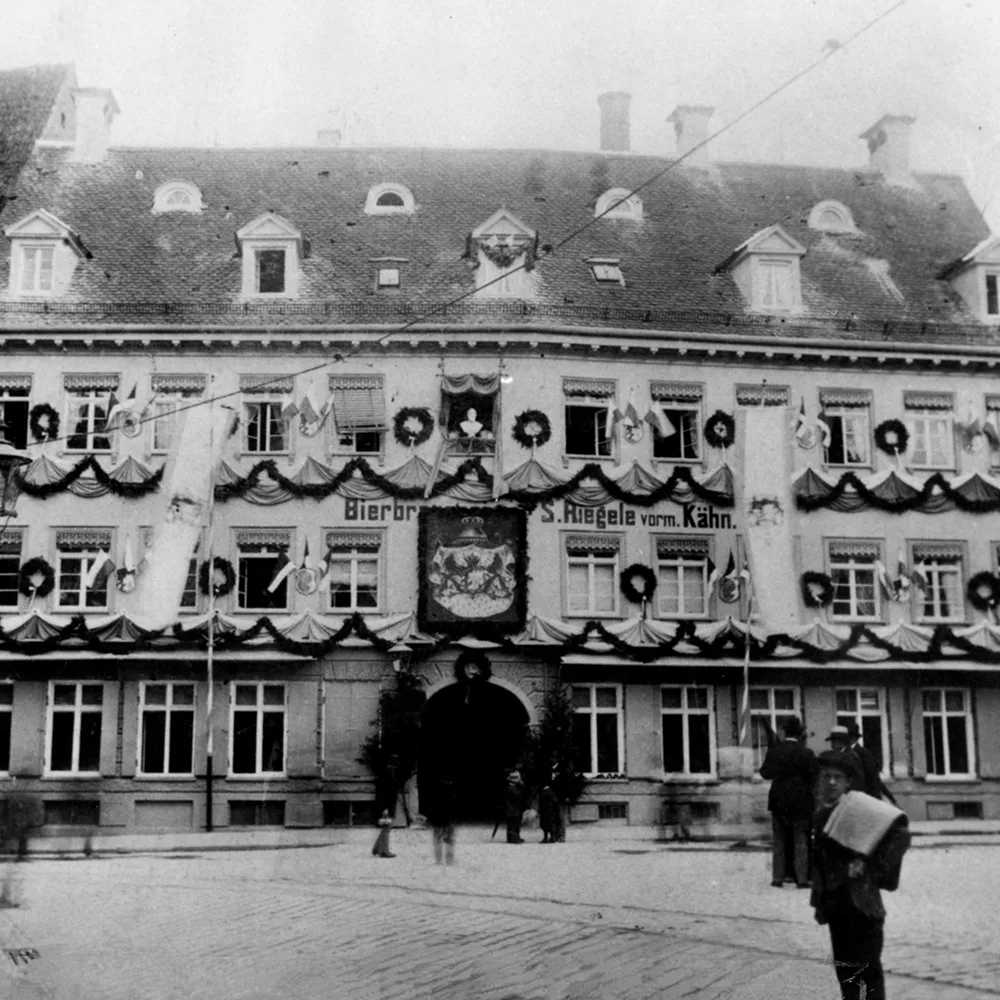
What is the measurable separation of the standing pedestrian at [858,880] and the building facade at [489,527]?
52.2 feet

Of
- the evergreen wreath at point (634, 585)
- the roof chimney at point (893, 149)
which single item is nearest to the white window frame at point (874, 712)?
the evergreen wreath at point (634, 585)

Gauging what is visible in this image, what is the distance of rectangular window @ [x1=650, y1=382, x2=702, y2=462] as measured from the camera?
24953 mm

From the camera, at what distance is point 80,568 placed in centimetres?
2544

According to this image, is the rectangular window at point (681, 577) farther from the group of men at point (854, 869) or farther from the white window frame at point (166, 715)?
the group of men at point (854, 869)

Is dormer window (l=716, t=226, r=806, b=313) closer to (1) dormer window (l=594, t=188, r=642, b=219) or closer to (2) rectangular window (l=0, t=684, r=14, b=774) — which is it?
(1) dormer window (l=594, t=188, r=642, b=219)

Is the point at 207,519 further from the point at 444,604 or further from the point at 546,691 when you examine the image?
the point at 546,691

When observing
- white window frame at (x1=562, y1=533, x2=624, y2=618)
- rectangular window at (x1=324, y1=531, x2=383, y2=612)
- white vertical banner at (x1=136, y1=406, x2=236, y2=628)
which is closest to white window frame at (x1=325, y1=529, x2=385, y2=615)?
rectangular window at (x1=324, y1=531, x2=383, y2=612)

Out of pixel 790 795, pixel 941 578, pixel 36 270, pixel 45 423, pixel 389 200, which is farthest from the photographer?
pixel 389 200

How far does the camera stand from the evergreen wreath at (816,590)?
2467 centimetres

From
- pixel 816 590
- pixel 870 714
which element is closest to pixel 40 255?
pixel 816 590

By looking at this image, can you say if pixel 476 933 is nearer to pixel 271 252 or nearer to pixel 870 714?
pixel 870 714

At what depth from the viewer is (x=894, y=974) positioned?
912 cm

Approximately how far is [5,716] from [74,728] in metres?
1.27

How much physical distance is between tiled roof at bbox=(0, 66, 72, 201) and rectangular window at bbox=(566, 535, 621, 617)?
15349 mm
